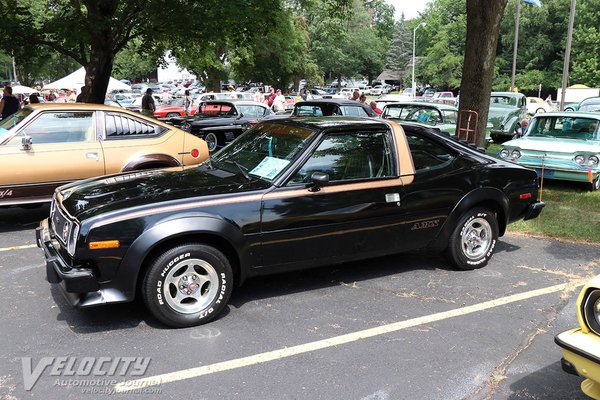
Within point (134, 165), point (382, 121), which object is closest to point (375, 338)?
point (382, 121)

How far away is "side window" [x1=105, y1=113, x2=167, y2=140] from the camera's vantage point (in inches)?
295

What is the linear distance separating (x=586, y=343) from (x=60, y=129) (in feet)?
21.8

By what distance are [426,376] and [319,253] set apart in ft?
4.81

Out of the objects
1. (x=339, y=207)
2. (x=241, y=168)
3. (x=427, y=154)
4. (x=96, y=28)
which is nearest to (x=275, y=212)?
(x=339, y=207)

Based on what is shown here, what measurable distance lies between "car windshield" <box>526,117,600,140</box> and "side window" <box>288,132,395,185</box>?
7216mm

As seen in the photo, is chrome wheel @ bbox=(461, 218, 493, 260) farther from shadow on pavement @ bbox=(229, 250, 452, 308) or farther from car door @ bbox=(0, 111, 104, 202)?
car door @ bbox=(0, 111, 104, 202)

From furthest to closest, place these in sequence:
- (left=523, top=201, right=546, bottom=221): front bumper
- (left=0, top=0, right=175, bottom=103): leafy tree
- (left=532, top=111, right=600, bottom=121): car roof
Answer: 1. (left=0, top=0, right=175, bottom=103): leafy tree
2. (left=532, top=111, right=600, bottom=121): car roof
3. (left=523, top=201, right=546, bottom=221): front bumper

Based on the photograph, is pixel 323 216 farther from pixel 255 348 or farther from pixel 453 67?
pixel 453 67

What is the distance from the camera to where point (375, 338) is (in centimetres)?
413

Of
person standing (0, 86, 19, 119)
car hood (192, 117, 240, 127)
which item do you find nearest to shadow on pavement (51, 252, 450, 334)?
car hood (192, 117, 240, 127)

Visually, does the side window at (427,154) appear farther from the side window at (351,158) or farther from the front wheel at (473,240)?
the front wheel at (473,240)

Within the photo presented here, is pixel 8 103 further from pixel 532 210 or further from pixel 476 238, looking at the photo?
pixel 532 210

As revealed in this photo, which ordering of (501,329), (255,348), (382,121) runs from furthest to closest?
(382,121) < (501,329) < (255,348)

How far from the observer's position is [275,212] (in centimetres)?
443
